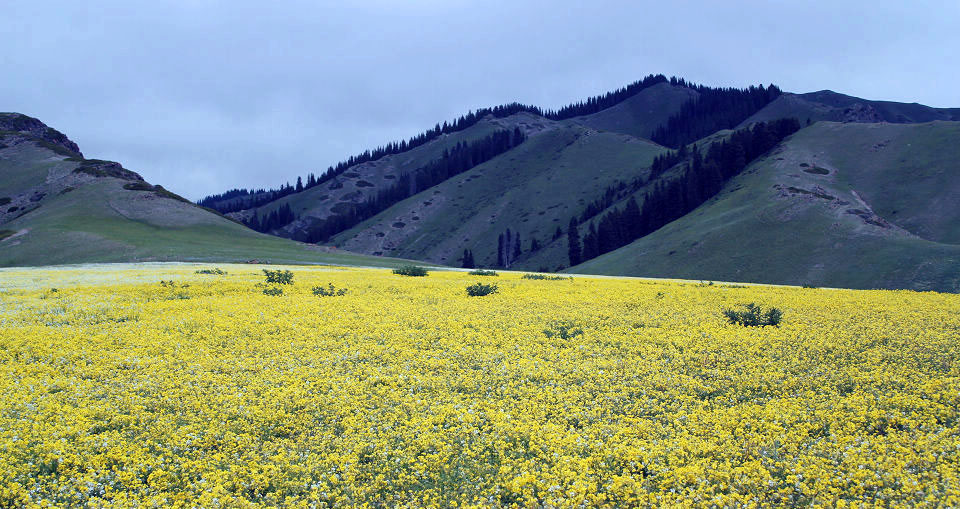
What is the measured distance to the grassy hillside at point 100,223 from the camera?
265 ft

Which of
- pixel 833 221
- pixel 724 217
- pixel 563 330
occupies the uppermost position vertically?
pixel 724 217

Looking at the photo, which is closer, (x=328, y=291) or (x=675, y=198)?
(x=328, y=291)

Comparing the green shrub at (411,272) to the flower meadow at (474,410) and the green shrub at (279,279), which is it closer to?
the green shrub at (279,279)

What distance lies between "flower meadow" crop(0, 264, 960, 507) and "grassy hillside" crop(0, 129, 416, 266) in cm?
6504

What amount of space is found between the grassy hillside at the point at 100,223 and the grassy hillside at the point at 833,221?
65244 millimetres

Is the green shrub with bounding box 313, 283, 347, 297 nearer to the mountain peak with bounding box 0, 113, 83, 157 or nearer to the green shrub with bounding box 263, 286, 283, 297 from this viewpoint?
the green shrub with bounding box 263, 286, 283, 297

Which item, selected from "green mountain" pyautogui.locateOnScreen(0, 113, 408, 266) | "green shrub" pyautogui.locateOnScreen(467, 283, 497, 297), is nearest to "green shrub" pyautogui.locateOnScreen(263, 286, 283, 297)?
"green shrub" pyautogui.locateOnScreen(467, 283, 497, 297)

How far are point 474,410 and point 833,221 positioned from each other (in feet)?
385

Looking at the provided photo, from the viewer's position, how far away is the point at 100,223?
346 ft

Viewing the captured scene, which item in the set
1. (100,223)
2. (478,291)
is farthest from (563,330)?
(100,223)

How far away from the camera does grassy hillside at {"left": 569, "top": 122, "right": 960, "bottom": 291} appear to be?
83.2 metres

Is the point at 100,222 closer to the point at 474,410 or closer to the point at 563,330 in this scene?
the point at 563,330

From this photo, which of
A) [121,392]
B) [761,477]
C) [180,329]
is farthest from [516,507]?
[180,329]

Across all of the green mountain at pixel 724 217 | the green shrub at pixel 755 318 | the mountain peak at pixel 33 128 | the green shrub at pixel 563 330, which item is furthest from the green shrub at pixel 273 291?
the mountain peak at pixel 33 128
